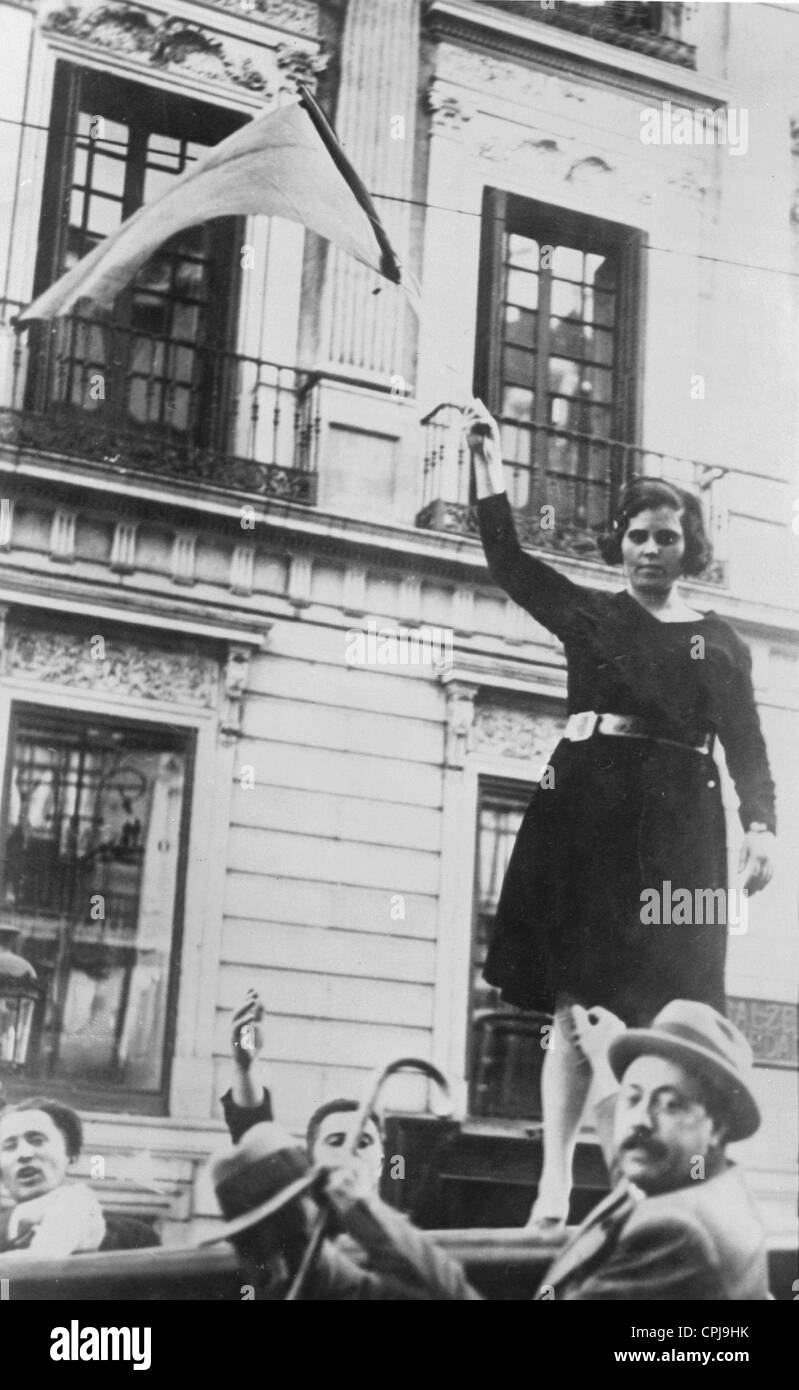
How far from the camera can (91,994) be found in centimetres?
564

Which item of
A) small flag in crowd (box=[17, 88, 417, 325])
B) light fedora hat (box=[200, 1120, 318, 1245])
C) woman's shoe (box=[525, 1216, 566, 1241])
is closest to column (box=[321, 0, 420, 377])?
small flag in crowd (box=[17, 88, 417, 325])

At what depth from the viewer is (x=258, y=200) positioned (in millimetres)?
6078

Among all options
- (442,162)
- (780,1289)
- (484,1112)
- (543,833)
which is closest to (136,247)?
(442,162)

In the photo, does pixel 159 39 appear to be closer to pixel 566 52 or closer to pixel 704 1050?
pixel 566 52

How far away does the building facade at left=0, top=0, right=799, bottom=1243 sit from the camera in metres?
5.75

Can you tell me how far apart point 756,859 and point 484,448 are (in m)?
1.80

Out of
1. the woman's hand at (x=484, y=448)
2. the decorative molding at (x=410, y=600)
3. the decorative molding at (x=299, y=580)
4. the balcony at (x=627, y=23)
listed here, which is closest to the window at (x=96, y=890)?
the decorative molding at (x=299, y=580)

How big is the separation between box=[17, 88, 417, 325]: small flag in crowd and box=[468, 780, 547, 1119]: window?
212 centimetres

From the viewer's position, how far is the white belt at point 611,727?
6.24 metres

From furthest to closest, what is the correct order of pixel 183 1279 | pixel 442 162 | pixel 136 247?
1. pixel 442 162
2. pixel 136 247
3. pixel 183 1279

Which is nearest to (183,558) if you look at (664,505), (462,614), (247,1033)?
(462,614)

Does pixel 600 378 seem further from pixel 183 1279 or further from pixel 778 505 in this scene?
pixel 183 1279

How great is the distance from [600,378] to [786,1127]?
2.89m

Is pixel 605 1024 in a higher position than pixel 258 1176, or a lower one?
higher
